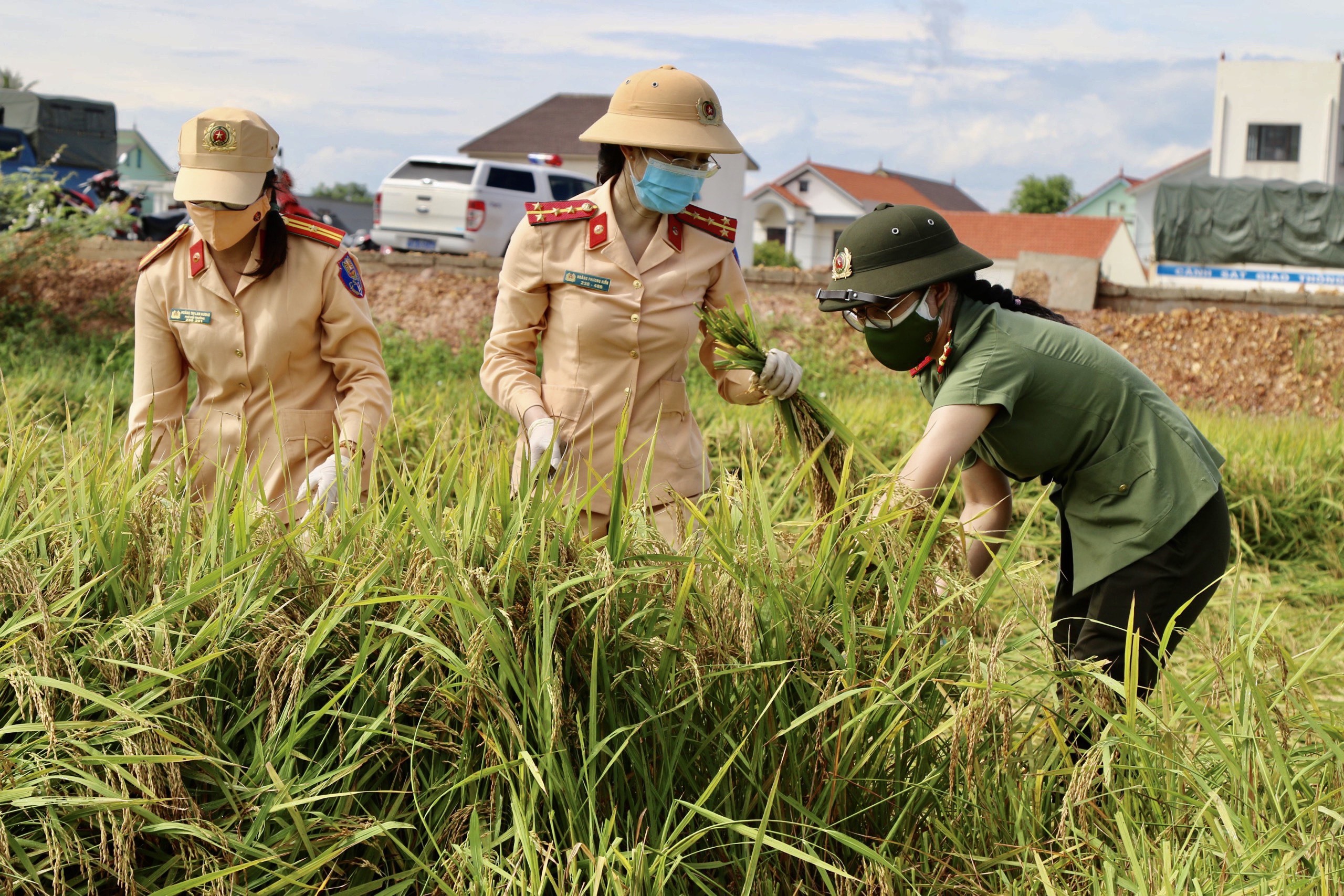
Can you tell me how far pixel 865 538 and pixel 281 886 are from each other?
0.98 meters

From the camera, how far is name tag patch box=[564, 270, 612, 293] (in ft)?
8.32

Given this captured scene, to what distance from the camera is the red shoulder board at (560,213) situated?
2.56 metres

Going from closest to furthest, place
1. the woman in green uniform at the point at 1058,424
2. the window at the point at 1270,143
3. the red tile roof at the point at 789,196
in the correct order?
1. the woman in green uniform at the point at 1058,424
2. the window at the point at 1270,143
3. the red tile roof at the point at 789,196

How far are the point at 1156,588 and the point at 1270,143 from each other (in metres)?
34.1

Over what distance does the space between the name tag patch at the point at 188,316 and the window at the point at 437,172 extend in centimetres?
1459

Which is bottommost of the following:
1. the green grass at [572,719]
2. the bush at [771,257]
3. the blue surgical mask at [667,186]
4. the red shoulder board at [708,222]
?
the green grass at [572,719]

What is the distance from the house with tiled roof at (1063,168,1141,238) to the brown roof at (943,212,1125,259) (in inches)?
632

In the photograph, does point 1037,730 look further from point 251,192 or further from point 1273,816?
point 251,192

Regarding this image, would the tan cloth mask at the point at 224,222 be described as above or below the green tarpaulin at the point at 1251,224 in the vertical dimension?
below

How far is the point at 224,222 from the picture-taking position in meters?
2.41

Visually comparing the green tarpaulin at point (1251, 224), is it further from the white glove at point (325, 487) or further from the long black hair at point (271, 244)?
the white glove at point (325, 487)

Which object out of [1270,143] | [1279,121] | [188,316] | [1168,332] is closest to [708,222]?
[188,316]

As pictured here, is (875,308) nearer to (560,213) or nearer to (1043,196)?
(560,213)

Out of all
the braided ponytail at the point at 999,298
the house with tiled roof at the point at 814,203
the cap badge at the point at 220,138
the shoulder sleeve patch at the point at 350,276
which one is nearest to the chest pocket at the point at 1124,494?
the braided ponytail at the point at 999,298
